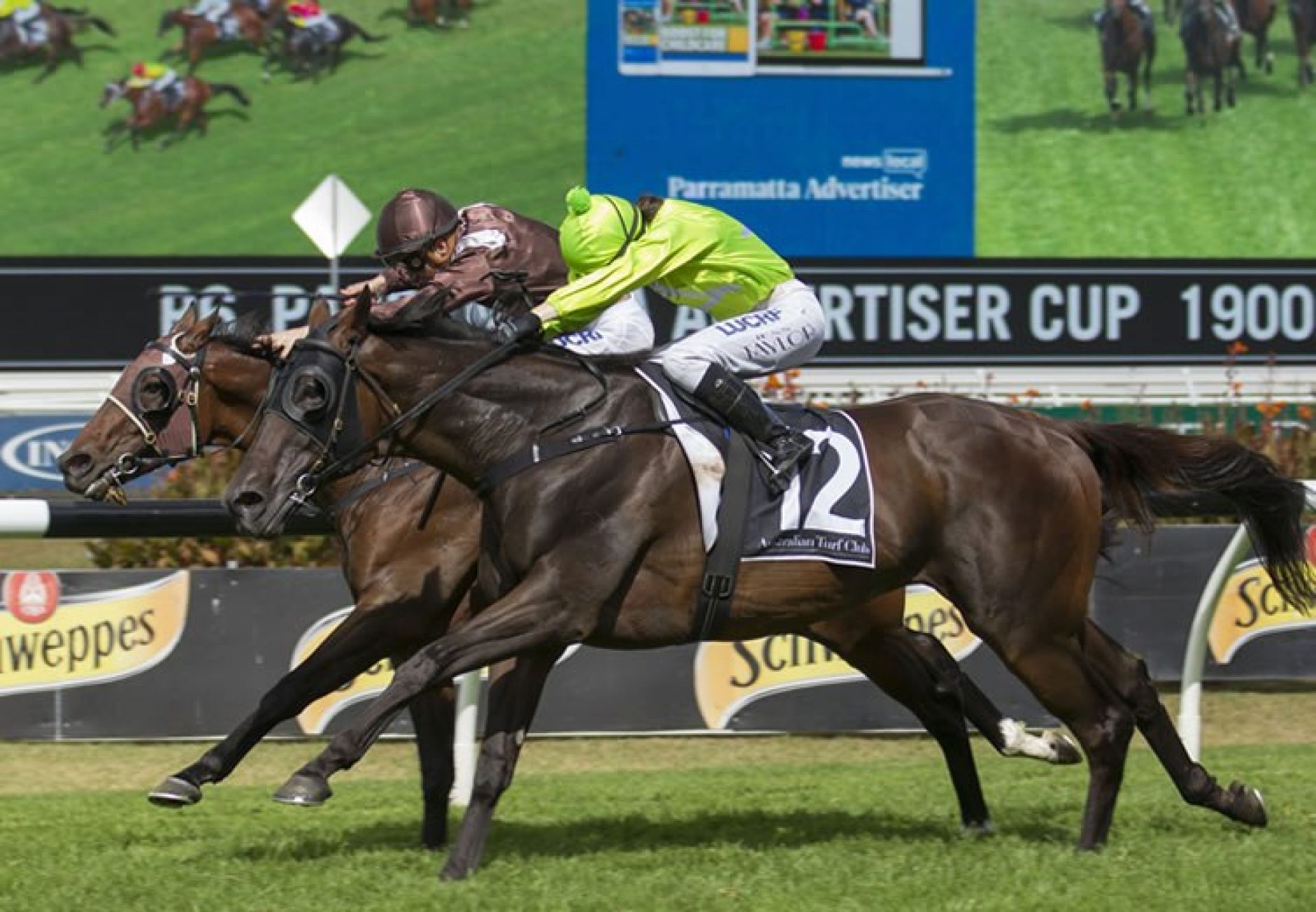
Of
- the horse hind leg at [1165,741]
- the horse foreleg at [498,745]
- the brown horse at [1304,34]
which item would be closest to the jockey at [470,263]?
the horse foreleg at [498,745]

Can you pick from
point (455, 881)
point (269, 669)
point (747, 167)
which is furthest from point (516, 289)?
point (747, 167)

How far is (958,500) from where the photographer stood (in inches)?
224

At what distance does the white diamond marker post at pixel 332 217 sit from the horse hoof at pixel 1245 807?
30.5 ft

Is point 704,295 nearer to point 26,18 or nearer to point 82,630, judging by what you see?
point 82,630

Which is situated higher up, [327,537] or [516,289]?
[516,289]

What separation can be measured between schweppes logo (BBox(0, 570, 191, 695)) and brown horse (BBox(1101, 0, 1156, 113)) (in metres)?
14.7

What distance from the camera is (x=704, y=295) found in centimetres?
584

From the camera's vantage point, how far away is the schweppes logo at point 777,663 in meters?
7.86

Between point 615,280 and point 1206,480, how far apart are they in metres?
1.89

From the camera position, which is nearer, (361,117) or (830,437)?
(830,437)

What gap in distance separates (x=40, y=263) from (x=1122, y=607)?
37.2ft

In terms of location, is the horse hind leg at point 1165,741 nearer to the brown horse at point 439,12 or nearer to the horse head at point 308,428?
the horse head at point 308,428

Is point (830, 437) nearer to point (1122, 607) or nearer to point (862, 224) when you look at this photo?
point (1122, 607)

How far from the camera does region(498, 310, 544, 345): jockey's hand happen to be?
541 cm
